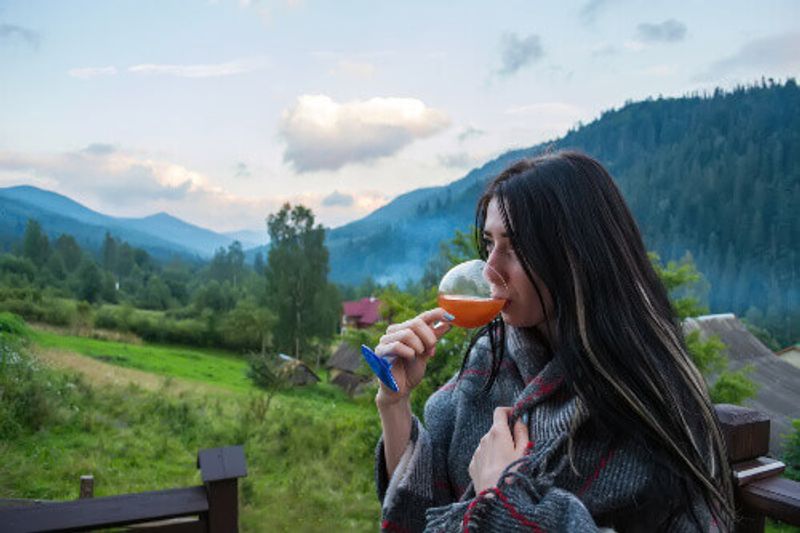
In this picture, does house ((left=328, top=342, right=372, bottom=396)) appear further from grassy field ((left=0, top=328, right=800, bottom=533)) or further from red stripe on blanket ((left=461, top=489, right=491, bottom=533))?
red stripe on blanket ((left=461, top=489, right=491, bottom=533))

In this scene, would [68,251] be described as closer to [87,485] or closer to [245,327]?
[245,327]

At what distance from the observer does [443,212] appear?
51.1 meters

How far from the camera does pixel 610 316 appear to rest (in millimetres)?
918

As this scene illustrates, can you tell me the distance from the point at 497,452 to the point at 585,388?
18cm

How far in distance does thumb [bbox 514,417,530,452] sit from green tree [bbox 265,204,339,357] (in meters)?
20.0

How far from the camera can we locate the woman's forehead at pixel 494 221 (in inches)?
40.1

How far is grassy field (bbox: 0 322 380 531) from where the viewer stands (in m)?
5.27

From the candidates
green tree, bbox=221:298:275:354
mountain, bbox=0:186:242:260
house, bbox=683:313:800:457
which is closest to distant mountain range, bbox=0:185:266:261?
mountain, bbox=0:186:242:260

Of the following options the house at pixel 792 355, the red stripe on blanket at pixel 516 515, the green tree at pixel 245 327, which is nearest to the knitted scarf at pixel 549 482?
the red stripe on blanket at pixel 516 515

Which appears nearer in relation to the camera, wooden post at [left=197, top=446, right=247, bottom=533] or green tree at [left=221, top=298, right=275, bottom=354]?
wooden post at [left=197, top=446, right=247, bottom=533]

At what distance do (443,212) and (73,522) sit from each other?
50.2 meters

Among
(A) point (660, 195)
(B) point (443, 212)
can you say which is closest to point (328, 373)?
(A) point (660, 195)

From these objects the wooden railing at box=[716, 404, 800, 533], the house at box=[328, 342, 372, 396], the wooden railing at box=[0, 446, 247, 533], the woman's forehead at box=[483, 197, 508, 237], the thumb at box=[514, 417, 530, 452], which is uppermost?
the woman's forehead at box=[483, 197, 508, 237]

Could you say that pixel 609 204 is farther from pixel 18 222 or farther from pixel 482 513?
pixel 18 222
